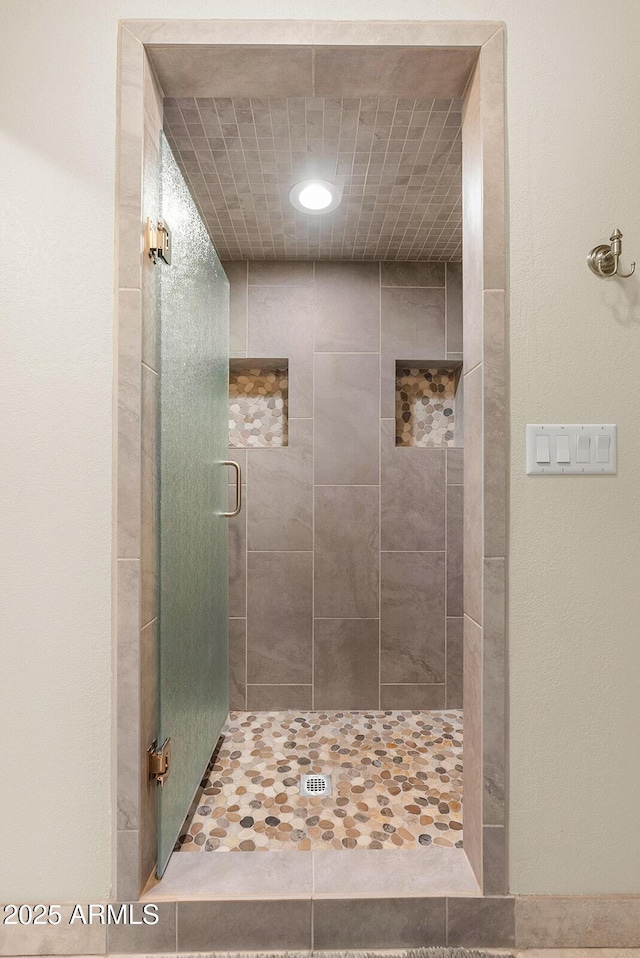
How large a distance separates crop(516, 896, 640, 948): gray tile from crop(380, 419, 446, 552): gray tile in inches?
52.8

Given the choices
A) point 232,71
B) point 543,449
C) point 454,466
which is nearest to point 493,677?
point 543,449

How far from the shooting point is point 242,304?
7.64 ft

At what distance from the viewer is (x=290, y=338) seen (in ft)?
7.62

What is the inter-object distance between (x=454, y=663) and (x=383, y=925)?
1.29m

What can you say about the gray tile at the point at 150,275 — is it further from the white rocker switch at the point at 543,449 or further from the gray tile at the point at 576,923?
the gray tile at the point at 576,923

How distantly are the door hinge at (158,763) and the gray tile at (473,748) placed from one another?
0.73 metres

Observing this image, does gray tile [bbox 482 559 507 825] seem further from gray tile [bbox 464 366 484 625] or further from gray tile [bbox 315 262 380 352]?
gray tile [bbox 315 262 380 352]

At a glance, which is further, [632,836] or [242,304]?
[242,304]

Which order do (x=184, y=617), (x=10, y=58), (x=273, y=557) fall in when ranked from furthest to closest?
(x=273, y=557) → (x=184, y=617) → (x=10, y=58)

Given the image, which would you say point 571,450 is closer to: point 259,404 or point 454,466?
point 454,466

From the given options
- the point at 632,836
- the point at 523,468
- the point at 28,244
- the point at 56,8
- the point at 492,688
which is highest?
the point at 56,8

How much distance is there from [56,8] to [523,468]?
1477 millimetres

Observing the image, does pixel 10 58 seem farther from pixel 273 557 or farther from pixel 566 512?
pixel 273 557

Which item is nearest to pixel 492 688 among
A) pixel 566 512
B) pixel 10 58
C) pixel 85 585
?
pixel 566 512
